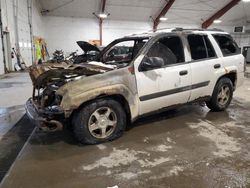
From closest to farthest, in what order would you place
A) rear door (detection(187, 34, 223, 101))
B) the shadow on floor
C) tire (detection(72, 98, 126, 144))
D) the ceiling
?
the shadow on floor, tire (detection(72, 98, 126, 144)), rear door (detection(187, 34, 223, 101)), the ceiling

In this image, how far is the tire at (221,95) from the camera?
4447 millimetres

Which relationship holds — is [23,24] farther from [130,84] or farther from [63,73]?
[130,84]

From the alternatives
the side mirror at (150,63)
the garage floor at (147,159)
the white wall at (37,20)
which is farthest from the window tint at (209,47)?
the white wall at (37,20)

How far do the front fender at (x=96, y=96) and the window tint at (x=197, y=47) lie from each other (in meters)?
1.40

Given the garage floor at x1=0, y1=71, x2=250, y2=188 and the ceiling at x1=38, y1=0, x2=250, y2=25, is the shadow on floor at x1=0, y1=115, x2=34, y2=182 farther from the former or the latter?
the ceiling at x1=38, y1=0, x2=250, y2=25

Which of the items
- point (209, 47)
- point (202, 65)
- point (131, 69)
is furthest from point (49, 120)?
point (209, 47)

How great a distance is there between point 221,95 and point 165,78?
5.46 ft

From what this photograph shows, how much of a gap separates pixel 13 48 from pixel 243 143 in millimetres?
12268

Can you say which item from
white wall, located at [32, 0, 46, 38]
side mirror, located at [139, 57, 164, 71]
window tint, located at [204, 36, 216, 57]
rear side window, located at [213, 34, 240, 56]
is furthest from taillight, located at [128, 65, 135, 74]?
white wall, located at [32, 0, 46, 38]

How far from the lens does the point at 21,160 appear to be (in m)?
2.89

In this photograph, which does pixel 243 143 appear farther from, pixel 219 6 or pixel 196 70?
pixel 219 6

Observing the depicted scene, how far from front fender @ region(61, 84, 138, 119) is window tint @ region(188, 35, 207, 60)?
4.60 ft

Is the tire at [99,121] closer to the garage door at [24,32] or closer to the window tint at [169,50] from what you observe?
the window tint at [169,50]

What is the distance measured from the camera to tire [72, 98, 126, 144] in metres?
3.07
